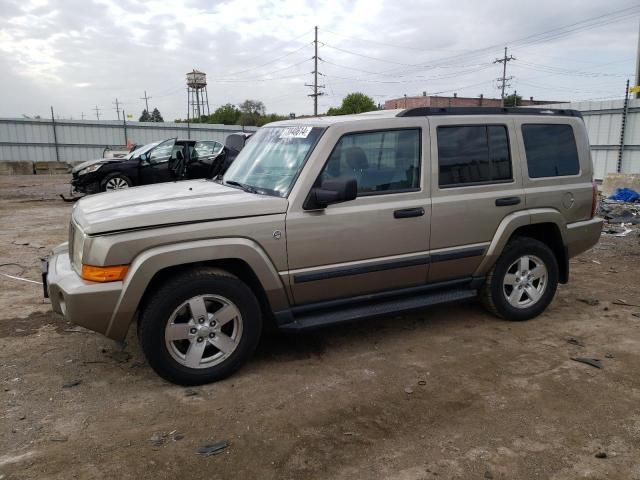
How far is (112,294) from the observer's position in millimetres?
3236

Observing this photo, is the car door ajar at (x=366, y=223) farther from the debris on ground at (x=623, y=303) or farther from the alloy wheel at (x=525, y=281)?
the debris on ground at (x=623, y=303)

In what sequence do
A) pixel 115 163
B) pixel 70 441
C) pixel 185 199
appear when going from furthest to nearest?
pixel 115 163 < pixel 185 199 < pixel 70 441

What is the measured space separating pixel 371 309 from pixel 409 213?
2.67ft

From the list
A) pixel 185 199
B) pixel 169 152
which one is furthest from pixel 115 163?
pixel 185 199

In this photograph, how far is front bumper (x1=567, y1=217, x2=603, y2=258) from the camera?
490cm

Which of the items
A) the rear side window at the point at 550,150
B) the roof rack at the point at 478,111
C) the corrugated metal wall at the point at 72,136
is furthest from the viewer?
the corrugated metal wall at the point at 72,136

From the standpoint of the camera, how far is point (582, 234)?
4.98 m

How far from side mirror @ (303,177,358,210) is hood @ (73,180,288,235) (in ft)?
0.73

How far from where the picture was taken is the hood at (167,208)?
329cm

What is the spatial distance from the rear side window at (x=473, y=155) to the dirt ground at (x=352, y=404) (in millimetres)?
1378

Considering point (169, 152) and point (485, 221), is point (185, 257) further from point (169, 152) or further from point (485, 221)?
point (169, 152)

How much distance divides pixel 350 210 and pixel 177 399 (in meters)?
1.79

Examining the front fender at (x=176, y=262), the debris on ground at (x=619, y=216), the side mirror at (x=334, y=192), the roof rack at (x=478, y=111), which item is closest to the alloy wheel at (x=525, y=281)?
the roof rack at (x=478, y=111)

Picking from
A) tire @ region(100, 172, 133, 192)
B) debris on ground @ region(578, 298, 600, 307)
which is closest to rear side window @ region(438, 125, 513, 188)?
debris on ground @ region(578, 298, 600, 307)
